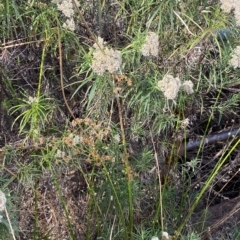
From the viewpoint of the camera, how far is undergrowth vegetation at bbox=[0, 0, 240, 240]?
249 centimetres

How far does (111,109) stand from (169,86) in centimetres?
35

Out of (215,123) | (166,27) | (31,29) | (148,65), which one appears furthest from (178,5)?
(215,123)

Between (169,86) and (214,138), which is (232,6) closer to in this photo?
(169,86)

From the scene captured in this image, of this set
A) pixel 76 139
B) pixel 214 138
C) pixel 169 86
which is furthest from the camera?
pixel 214 138

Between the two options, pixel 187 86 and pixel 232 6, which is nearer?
pixel 232 6

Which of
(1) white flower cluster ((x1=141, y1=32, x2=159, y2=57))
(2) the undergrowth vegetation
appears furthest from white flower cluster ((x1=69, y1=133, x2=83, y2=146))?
(1) white flower cluster ((x1=141, y1=32, x2=159, y2=57))

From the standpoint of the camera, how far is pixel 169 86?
2.29 meters

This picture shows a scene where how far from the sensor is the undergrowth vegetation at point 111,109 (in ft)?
8.18

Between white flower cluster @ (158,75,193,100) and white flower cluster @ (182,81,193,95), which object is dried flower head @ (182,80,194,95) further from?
white flower cluster @ (158,75,193,100)

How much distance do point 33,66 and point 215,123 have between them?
1201 millimetres

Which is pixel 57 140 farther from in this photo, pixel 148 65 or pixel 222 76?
pixel 222 76

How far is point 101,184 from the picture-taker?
9.20 ft

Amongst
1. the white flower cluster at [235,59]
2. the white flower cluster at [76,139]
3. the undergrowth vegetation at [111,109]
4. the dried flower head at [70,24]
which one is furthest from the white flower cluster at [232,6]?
the white flower cluster at [76,139]

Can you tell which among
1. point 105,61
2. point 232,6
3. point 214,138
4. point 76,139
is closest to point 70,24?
point 105,61
